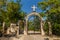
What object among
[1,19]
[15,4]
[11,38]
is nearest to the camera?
[11,38]

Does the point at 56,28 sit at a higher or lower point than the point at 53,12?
lower

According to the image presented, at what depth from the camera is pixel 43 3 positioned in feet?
91.1

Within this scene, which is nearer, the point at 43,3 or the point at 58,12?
the point at 58,12

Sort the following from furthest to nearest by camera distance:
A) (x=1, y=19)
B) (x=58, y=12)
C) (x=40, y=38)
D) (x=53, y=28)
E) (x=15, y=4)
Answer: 1. (x=15, y=4)
2. (x=1, y=19)
3. (x=53, y=28)
4. (x=58, y=12)
5. (x=40, y=38)

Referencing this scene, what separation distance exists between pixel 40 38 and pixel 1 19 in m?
12.5

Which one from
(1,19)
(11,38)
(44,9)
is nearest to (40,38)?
(11,38)

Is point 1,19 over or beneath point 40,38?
over

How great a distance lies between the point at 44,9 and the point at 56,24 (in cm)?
380

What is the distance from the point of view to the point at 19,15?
34969 millimetres

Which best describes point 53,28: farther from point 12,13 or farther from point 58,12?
point 12,13

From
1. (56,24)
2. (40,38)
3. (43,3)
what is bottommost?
(40,38)

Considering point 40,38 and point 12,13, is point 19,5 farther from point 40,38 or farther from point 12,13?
point 40,38

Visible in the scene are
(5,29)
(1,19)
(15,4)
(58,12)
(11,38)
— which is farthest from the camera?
(15,4)

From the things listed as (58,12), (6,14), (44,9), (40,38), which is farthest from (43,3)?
(6,14)
